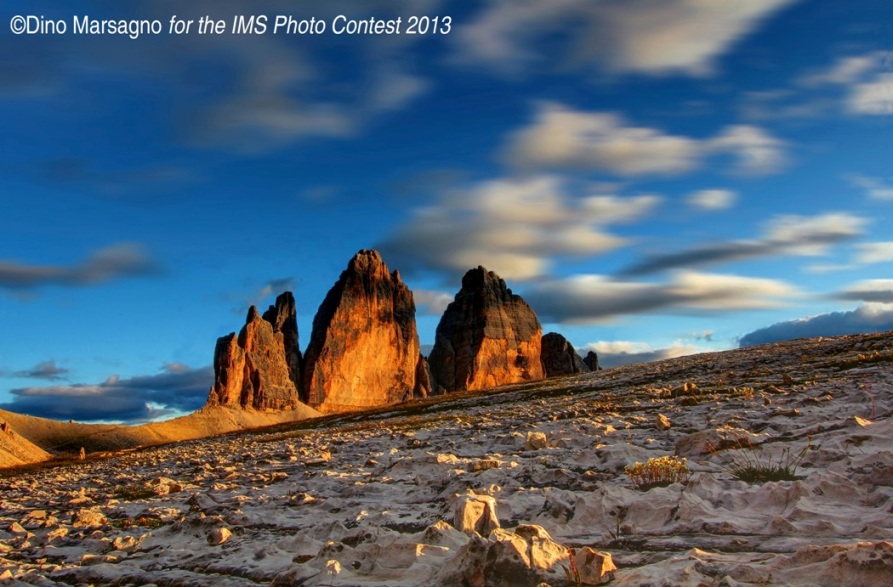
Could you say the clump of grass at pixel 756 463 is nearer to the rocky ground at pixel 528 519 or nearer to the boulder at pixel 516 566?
the rocky ground at pixel 528 519

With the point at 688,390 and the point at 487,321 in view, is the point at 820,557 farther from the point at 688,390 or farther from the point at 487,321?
the point at 487,321

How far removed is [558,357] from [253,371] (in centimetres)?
9171

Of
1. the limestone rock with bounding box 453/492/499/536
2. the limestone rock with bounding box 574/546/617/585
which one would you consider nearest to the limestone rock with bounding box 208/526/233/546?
the limestone rock with bounding box 453/492/499/536

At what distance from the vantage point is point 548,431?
1622 centimetres

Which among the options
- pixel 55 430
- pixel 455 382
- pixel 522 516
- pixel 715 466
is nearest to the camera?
pixel 522 516

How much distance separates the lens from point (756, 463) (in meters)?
8.41

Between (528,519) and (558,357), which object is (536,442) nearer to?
(528,519)

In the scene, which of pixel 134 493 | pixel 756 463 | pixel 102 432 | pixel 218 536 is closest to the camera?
pixel 218 536

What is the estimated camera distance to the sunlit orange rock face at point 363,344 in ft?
Answer: 437

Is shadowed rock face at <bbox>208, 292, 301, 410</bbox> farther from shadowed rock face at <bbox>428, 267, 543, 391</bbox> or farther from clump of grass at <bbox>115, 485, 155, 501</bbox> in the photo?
clump of grass at <bbox>115, 485, 155, 501</bbox>

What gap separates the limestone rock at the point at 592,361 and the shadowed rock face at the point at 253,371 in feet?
311

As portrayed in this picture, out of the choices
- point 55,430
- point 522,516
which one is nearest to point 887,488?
point 522,516

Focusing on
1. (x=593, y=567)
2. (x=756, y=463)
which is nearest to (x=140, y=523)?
(x=593, y=567)

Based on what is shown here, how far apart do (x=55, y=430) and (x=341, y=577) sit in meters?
93.7
